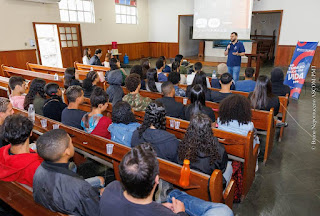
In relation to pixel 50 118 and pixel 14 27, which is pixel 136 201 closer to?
pixel 50 118

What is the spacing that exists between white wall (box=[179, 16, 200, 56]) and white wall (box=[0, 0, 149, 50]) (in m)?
2.23

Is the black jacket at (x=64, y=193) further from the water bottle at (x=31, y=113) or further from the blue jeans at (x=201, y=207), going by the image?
the water bottle at (x=31, y=113)

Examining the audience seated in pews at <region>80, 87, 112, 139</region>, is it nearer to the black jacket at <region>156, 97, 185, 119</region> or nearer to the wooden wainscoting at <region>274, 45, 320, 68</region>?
the black jacket at <region>156, 97, 185, 119</region>

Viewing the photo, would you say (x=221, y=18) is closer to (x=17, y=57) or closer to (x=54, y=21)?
(x=54, y=21)

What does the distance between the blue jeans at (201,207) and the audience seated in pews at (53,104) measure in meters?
1.94

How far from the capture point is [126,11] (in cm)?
1159

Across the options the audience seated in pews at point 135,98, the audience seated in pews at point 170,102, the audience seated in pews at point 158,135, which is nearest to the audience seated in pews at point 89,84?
the audience seated in pews at point 135,98

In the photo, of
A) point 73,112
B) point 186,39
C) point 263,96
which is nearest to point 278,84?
point 263,96

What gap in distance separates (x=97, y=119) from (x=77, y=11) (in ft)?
28.7

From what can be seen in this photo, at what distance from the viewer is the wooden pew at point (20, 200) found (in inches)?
51.0

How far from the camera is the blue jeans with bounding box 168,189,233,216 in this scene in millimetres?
1396

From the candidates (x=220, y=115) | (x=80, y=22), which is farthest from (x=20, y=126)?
(x=80, y=22)

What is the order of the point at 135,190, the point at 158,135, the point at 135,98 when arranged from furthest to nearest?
the point at 135,98 < the point at 158,135 < the point at 135,190

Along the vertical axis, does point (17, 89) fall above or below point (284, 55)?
below
